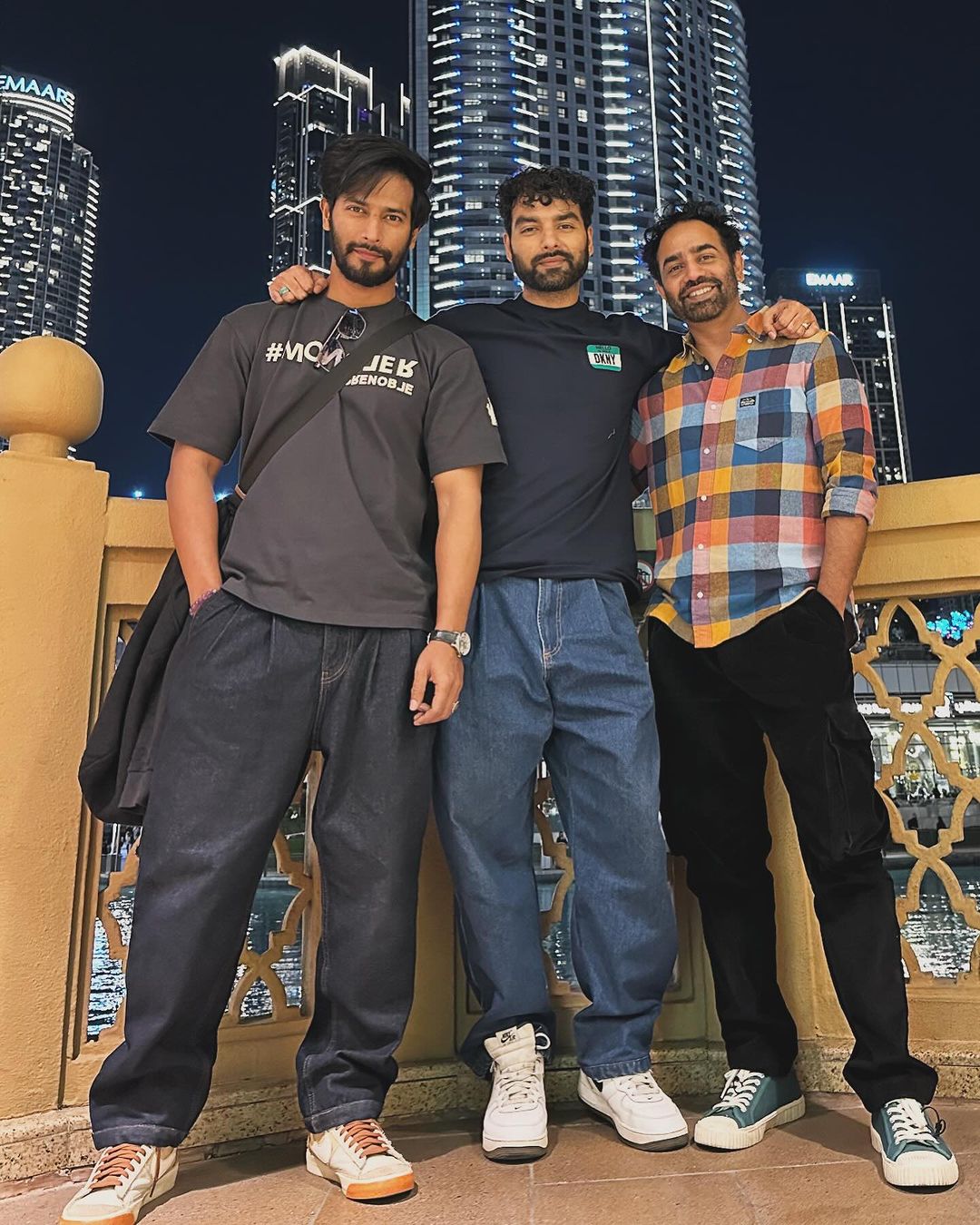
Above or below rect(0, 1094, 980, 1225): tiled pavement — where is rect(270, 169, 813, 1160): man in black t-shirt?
above

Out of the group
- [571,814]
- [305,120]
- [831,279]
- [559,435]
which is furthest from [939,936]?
[305,120]

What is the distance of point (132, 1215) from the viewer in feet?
4.92

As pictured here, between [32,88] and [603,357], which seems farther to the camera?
[32,88]

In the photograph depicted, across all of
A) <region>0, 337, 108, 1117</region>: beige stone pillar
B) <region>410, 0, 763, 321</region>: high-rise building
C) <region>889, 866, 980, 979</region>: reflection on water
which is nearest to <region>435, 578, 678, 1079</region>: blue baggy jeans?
<region>0, 337, 108, 1117</region>: beige stone pillar

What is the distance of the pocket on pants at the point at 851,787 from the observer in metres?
1.75

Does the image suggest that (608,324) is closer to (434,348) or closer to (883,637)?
(434,348)

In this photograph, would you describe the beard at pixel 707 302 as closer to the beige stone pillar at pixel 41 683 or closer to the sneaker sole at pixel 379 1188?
the beige stone pillar at pixel 41 683

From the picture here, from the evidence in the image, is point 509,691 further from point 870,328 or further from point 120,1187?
point 870,328

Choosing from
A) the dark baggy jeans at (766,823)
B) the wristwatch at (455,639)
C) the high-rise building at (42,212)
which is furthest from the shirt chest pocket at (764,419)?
the high-rise building at (42,212)

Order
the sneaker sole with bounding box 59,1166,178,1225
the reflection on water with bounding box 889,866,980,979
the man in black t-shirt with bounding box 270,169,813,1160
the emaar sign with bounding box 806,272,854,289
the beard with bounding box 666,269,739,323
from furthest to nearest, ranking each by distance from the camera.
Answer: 1. the emaar sign with bounding box 806,272,854,289
2. the reflection on water with bounding box 889,866,980,979
3. the beard with bounding box 666,269,739,323
4. the man in black t-shirt with bounding box 270,169,813,1160
5. the sneaker sole with bounding box 59,1166,178,1225

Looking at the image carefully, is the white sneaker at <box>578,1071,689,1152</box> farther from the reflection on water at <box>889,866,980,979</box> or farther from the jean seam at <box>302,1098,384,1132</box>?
the reflection on water at <box>889,866,980,979</box>

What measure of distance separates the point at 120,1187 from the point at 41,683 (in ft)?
3.13

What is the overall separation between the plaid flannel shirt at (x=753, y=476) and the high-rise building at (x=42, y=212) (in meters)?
101

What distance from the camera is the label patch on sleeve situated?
2080mm
